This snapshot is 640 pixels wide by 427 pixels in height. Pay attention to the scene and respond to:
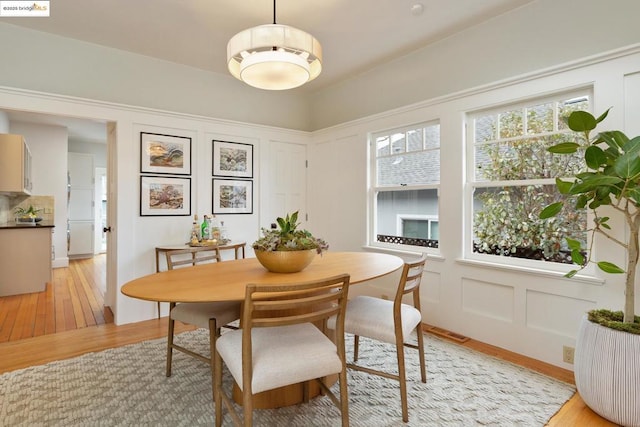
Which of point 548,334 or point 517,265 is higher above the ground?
point 517,265

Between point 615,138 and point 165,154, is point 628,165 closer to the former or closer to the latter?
point 615,138

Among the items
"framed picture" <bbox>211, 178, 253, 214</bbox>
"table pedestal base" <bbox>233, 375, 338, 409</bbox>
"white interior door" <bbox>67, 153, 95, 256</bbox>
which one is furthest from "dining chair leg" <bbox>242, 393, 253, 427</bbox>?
"white interior door" <bbox>67, 153, 95, 256</bbox>

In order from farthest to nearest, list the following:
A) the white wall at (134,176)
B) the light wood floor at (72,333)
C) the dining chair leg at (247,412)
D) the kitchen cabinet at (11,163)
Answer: the kitchen cabinet at (11,163) < the white wall at (134,176) < the light wood floor at (72,333) < the dining chair leg at (247,412)

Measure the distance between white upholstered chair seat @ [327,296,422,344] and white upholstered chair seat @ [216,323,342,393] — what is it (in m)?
0.36

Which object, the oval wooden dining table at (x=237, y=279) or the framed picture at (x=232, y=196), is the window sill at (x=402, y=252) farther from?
the framed picture at (x=232, y=196)

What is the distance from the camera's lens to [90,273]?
579cm

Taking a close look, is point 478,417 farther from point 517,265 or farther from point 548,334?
point 517,265

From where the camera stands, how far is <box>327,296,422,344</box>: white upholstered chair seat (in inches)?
76.5

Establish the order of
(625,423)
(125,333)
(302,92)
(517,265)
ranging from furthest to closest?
1. (302,92)
2. (125,333)
3. (517,265)
4. (625,423)

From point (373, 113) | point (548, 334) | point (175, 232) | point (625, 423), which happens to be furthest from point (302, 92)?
point (625, 423)

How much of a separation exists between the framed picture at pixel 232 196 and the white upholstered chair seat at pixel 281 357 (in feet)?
8.23

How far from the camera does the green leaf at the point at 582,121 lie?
1915 mm

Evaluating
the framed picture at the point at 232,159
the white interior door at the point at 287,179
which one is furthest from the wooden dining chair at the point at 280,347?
the white interior door at the point at 287,179

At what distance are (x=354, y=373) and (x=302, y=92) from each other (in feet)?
12.2
